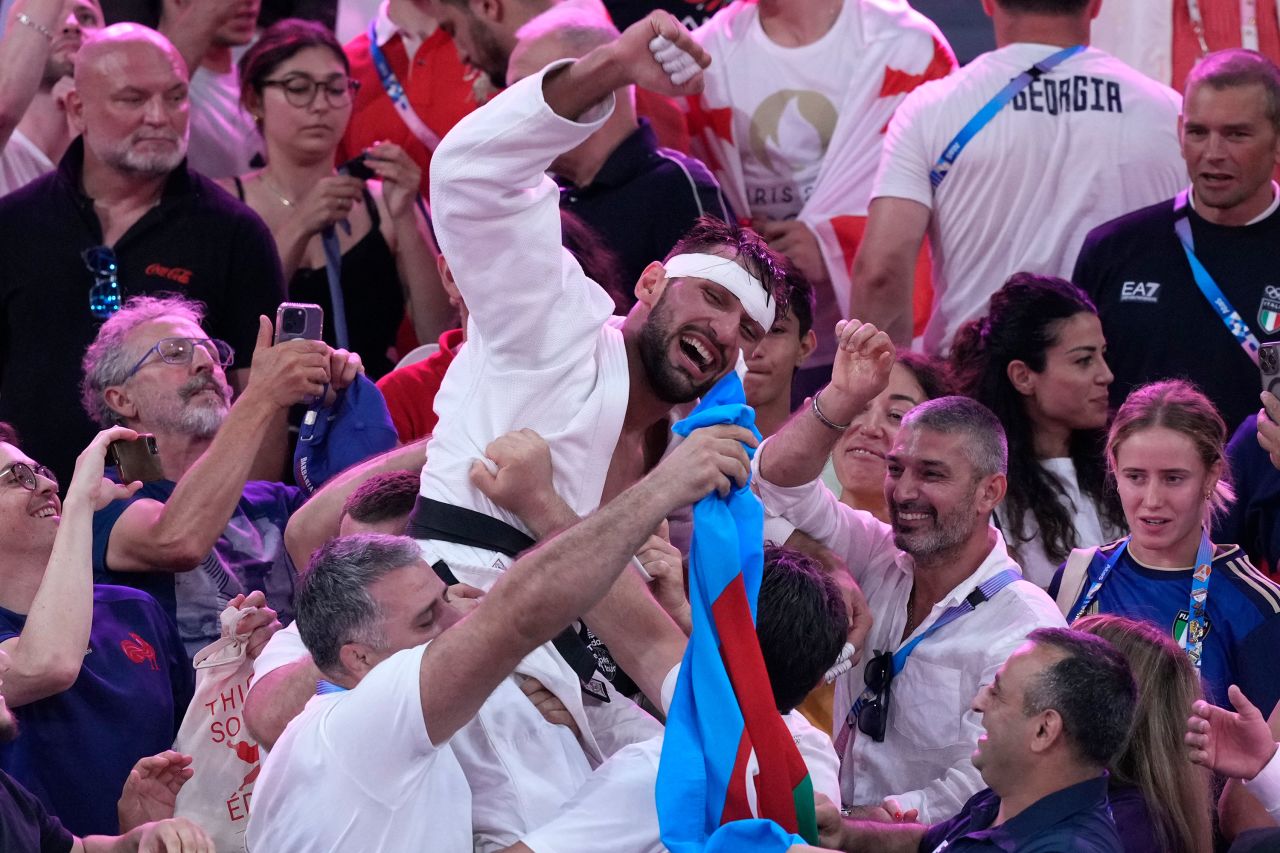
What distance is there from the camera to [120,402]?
239 inches

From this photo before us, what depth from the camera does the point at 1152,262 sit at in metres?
6.36

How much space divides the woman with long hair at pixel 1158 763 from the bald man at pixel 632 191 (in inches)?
86.4

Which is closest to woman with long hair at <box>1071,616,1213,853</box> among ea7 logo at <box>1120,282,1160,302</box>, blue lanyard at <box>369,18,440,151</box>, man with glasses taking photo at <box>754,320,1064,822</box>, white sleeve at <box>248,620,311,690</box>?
man with glasses taking photo at <box>754,320,1064,822</box>

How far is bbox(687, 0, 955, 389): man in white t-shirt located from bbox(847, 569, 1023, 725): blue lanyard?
71.7 inches

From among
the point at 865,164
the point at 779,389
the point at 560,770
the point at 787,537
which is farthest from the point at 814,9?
the point at 560,770

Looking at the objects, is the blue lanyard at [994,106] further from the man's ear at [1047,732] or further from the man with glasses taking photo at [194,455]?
the man's ear at [1047,732]

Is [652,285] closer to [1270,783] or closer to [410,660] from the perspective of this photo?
[410,660]

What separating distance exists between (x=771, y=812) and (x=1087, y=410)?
2443 millimetres

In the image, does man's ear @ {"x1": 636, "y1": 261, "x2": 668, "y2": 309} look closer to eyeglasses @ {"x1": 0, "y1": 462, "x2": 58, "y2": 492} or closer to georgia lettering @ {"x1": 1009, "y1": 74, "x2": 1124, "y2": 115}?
eyeglasses @ {"x1": 0, "y1": 462, "x2": 58, "y2": 492}

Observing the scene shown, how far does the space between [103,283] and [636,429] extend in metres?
2.37

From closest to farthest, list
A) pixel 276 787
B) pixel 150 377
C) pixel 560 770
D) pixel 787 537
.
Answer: pixel 276 787 → pixel 560 770 → pixel 787 537 → pixel 150 377

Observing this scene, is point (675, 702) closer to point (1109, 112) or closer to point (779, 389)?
point (779, 389)

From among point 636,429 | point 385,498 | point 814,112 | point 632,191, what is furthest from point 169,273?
point 814,112

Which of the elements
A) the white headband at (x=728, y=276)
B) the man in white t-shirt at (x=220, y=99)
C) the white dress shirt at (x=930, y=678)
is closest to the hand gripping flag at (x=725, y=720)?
the white headband at (x=728, y=276)
